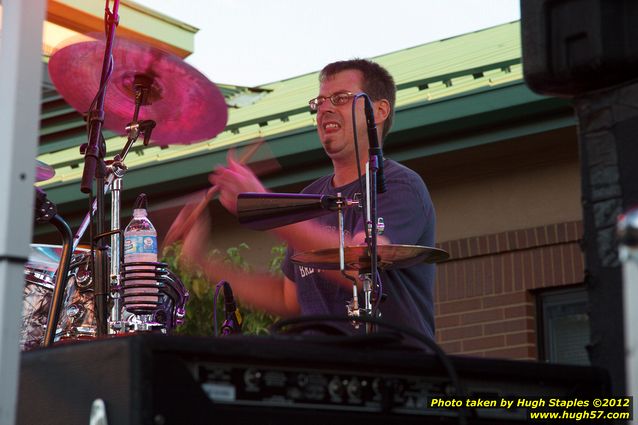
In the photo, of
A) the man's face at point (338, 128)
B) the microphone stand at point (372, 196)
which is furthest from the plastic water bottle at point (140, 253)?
the man's face at point (338, 128)

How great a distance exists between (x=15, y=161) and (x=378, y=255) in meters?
1.87

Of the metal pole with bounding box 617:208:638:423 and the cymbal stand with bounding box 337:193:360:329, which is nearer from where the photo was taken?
the metal pole with bounding box 617:208:638:423

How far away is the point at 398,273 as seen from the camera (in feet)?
13.3

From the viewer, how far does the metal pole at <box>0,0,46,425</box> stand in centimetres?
177

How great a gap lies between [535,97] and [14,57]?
15.3 ft

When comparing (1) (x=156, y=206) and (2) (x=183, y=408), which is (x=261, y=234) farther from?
(2) (x=183, y=408)

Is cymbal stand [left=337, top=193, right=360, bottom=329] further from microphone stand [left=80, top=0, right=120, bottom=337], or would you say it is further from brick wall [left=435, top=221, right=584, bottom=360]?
brick wall [left=435, top=221, right=584, bottom=360]

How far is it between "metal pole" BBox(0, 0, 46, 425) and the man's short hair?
2.78 metres

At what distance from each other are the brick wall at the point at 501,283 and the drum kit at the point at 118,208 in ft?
8.16

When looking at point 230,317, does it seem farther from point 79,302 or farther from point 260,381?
point 260,381

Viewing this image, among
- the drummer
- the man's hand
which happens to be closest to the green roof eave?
the drummer

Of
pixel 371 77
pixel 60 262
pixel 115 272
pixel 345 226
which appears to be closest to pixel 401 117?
pixel 371 77

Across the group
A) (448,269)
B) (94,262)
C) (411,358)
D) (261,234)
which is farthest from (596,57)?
(261,234)

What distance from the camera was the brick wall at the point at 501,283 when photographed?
6.27 m
